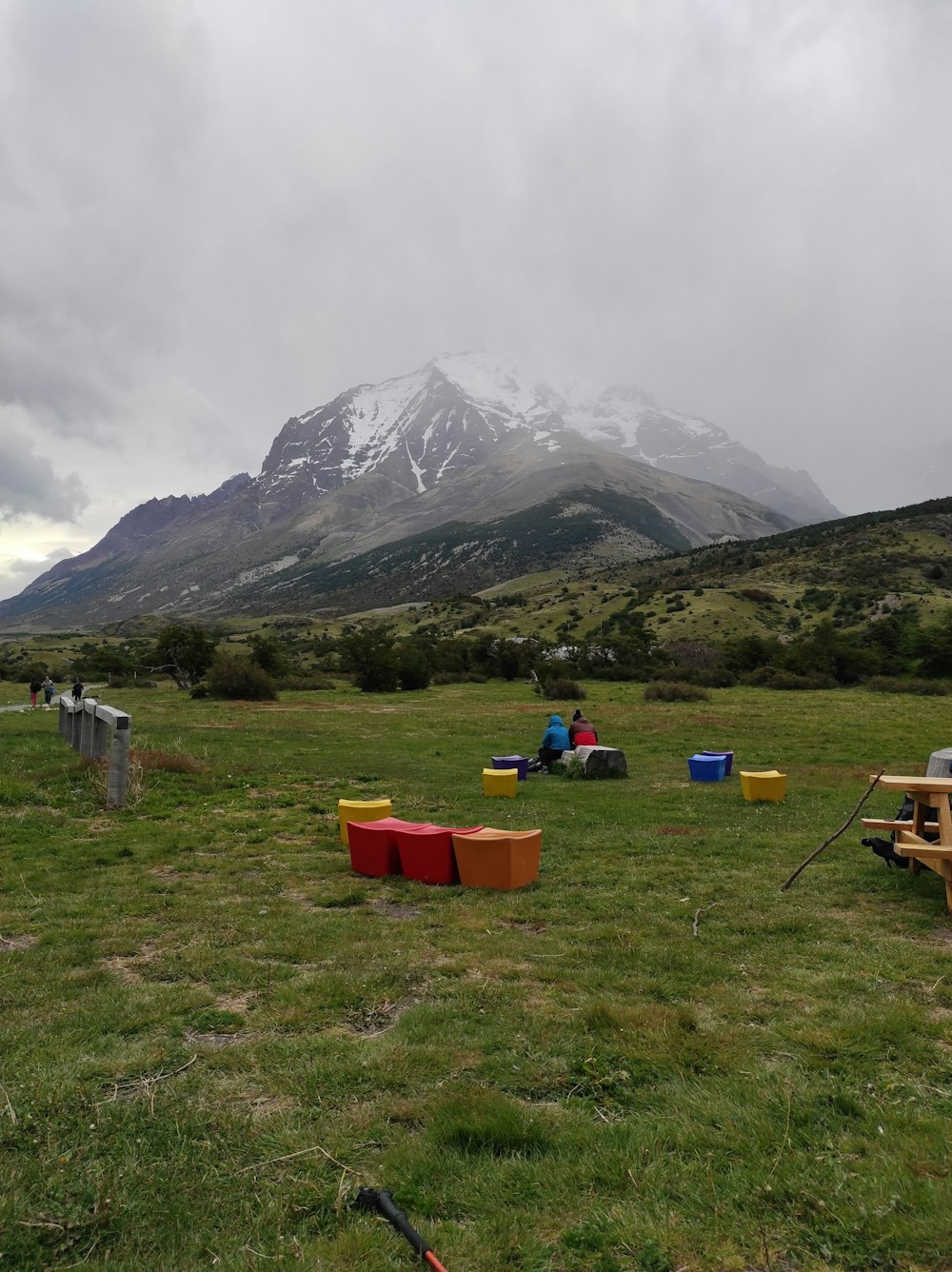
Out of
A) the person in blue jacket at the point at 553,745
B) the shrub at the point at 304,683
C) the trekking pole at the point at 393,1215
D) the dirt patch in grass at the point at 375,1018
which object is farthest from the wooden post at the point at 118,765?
the shrub at the point at 304,683

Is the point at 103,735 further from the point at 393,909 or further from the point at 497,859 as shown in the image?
the point at 497,859

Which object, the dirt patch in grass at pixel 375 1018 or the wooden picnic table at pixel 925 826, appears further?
the wooden picnic table at pixel 925 826

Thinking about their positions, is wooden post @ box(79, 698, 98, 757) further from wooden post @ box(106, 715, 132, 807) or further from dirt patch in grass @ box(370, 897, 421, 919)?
dirt patch in grass @ box(370, 897, 421, 919)

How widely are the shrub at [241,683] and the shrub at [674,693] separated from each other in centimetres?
2307

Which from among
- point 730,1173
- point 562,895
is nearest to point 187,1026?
point 730,1173

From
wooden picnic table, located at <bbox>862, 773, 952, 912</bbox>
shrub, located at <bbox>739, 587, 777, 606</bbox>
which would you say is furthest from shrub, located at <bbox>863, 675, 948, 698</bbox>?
wooden picnic table, located at <bbox>862, 773, 952, 912</bbox>

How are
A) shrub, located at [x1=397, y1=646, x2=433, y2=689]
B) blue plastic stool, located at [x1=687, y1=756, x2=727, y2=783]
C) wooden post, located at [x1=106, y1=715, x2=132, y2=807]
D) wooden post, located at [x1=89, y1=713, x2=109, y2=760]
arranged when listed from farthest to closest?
shrub, located at [x1=397, y1=646, x2=433, y2=689] → wooden post, located at [x1=89, y1=713, x2=109, y2=760] → blue plastic stool, located at [x1=687, y1=756, x2=727, y2=783] → wooden post, located at [x1=106, y1=715, x2=132, y2=807]

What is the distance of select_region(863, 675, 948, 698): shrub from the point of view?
40.0 m

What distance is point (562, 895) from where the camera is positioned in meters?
8.65

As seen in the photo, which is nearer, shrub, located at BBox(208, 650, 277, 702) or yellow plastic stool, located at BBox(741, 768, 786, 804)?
yellow plastic stool, located at BBox(741, 768, 786, 804)

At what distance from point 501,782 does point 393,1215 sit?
1230cm

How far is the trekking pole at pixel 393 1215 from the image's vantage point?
9.90 feet

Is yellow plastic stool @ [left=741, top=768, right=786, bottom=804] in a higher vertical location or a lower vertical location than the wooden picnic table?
lower

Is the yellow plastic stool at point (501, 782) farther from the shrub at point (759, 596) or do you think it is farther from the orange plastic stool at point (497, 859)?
the shrub at point (759, 596)
